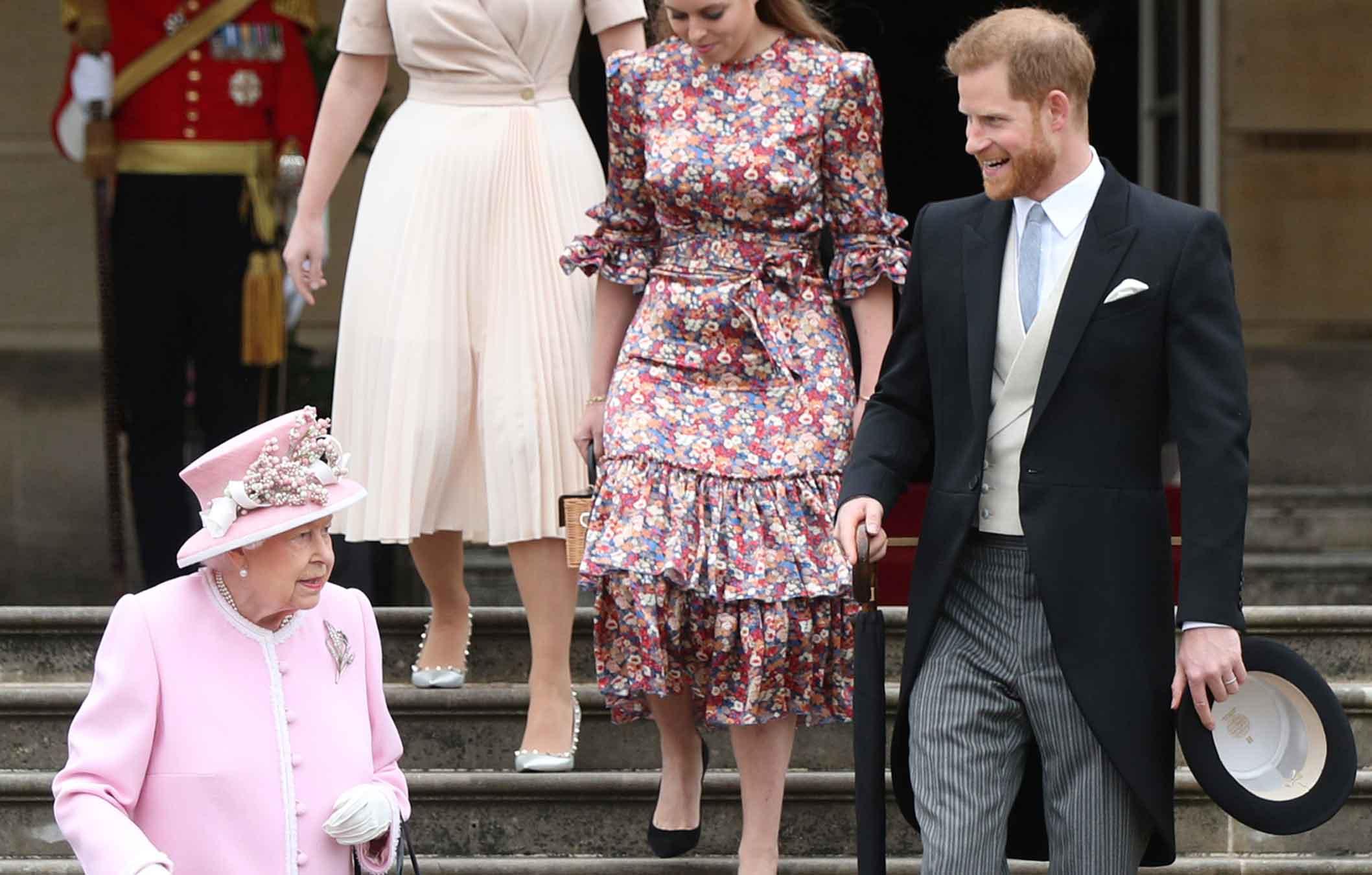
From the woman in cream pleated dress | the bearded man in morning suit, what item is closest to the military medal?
the woman in cream pleated dress

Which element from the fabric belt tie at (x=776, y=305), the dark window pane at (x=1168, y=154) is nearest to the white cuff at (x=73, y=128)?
the fabric belt tie at (x=776, y=305)

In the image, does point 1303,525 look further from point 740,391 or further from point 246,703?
point 246,703

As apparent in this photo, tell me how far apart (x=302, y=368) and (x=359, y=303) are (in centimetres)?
253

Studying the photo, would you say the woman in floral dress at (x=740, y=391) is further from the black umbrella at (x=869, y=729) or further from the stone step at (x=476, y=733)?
the black umbrella at (x=869, y=729)

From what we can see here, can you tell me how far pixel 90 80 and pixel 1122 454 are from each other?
140 inches

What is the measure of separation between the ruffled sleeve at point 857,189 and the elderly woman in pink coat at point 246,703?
4.51 ft

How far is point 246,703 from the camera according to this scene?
3.28 metres

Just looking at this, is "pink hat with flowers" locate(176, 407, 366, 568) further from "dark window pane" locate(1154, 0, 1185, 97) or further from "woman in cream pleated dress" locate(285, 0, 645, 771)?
"dark window pane" locate(1154, 0, 1185, 97)

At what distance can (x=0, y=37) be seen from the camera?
8727 millimetres

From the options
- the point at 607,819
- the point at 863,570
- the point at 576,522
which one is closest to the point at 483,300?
the point at 576,522

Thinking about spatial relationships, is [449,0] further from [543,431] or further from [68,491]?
[68,491]

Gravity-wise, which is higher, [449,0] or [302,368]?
[449,0]

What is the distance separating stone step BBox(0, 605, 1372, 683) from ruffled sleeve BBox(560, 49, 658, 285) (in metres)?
1.06

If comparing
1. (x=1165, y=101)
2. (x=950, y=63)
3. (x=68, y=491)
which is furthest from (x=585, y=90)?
(x=950, y=63)
